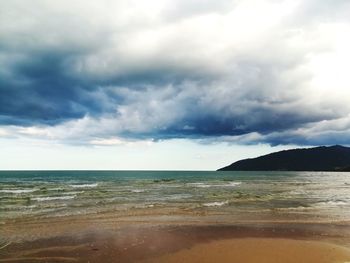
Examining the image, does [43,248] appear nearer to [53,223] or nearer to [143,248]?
[143,248]

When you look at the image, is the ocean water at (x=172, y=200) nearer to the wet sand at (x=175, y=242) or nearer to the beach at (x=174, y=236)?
the beach at (x=174, y=236)

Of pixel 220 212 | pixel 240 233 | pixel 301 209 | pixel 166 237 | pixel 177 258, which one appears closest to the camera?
pixel 177 258

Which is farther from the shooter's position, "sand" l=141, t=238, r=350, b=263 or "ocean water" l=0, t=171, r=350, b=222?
"ocean water" l=0, t=171, r=350, b=222

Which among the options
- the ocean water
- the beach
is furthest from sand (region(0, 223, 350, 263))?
the ocean water

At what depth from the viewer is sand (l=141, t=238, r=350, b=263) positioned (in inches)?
520

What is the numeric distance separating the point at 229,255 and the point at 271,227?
7.23 metres

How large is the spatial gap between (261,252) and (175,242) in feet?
12.7

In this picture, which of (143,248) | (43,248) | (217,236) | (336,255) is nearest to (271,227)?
(217,236)

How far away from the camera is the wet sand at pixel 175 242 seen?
13547 millimetres

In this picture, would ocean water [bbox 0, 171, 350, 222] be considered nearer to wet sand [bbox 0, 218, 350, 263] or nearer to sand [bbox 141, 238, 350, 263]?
wet sand [bbox 0, 218, 350, 263]

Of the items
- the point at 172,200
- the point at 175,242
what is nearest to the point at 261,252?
the point at 175,242

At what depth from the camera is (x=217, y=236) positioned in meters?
17.7

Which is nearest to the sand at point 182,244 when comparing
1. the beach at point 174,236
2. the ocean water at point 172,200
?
the beach at point 174,236

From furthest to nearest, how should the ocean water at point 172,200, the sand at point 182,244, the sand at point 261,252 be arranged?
the ocean water at point 172,200 → the sand at point 182,244 → the sand at point 261,252
